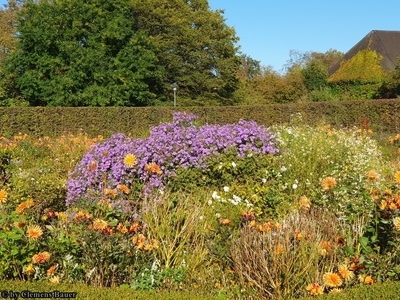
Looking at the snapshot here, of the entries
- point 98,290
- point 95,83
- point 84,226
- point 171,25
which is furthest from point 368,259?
point 171,25

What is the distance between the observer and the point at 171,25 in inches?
1169

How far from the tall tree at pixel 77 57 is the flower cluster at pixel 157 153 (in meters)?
18.2

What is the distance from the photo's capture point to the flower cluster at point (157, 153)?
528 cm

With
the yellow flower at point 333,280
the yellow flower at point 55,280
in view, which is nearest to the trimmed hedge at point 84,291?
the yellow flower at point 55,280

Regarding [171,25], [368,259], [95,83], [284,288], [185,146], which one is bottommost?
[284,288]

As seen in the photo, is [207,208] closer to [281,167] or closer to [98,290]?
[281,167]

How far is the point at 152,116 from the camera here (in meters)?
17.2

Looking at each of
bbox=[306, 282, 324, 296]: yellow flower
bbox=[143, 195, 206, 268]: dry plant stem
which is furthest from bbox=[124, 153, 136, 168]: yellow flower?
bbox=[306, 282, 324, 296]: yellow flower

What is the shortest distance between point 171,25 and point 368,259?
28190mm

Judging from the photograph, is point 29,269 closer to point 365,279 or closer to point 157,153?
point 365,279

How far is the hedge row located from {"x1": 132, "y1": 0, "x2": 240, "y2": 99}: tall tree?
40.0 feet

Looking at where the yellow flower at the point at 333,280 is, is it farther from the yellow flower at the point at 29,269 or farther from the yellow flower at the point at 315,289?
the yellow flower at the point at 29,269

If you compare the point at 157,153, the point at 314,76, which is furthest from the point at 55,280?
the point at 314,76

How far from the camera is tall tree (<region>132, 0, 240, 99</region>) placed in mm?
29469
